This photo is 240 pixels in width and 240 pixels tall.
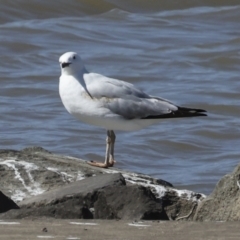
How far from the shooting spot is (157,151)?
11102mm

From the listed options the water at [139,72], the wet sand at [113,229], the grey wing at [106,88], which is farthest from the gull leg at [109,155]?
the wet sand at [113,229]

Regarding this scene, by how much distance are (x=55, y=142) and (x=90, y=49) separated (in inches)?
215

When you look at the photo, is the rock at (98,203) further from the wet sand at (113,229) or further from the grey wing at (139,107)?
the grey wing at (139,107)

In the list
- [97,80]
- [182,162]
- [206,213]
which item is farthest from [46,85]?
[206,213]

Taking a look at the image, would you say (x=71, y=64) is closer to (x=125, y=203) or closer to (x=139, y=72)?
(x=125, y=203)

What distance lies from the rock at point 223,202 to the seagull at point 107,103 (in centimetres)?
173

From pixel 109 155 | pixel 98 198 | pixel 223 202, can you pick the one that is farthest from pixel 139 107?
pixel 223 202

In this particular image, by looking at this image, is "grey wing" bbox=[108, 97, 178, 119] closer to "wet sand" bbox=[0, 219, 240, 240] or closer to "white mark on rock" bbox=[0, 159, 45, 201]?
"white mark on rock" bbox=[0, 159, 45, 201]

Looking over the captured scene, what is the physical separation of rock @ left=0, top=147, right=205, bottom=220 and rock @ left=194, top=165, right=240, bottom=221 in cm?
28

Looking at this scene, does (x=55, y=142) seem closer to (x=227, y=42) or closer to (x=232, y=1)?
(x=227, y=42)

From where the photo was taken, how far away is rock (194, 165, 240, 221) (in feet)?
19.0

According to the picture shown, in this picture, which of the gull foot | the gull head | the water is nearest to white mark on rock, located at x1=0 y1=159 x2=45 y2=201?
the gull foot

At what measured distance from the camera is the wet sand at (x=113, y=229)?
497 cm

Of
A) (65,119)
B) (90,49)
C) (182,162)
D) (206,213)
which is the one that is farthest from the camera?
(90,49)
